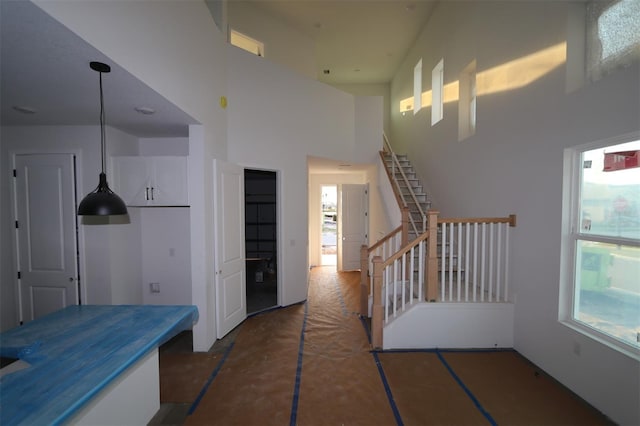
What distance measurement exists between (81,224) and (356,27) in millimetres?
6768

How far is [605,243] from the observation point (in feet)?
8.18

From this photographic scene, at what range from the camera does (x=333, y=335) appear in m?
4.02

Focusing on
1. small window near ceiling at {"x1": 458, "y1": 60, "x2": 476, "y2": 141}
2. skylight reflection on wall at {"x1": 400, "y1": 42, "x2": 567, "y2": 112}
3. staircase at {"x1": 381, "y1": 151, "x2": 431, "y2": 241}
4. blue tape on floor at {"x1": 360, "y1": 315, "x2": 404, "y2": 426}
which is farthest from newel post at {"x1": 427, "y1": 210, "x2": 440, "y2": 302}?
small window near ceiling at {"x1": 458, "y1": 60, "x2": 476, "y2": 141}

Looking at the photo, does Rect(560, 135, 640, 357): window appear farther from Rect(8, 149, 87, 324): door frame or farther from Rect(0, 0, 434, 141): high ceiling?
Rect(8, 149, 87, 324): door frame

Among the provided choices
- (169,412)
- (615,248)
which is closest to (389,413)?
(169,412)

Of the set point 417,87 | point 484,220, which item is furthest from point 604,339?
point 417,87

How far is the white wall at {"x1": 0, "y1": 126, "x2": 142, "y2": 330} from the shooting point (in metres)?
3.49

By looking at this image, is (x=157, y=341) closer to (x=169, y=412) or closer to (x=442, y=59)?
(x=169, y=412)

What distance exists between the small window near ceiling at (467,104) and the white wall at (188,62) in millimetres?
3866

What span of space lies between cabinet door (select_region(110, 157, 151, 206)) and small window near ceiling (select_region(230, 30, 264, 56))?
3861 millimetres

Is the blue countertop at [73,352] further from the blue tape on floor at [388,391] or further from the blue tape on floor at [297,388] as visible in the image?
the blue tape on floor at [388,391]

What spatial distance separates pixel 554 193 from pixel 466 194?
1731 mm

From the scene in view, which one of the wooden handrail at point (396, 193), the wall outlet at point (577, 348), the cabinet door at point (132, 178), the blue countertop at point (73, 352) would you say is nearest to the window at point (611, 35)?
the wall outlet at point (577, 348)

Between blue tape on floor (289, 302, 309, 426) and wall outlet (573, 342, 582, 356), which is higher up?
wall outlet (573, 342, 582, 356)
